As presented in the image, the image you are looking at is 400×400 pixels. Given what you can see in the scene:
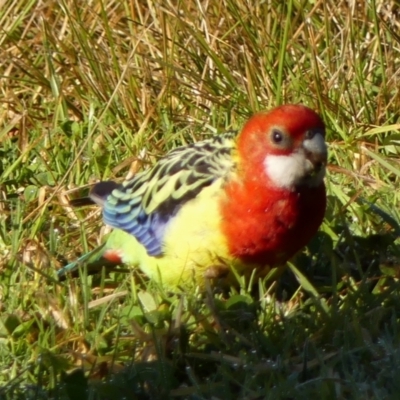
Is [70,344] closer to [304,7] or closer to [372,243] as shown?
[372,243]

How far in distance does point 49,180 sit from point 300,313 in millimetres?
1616

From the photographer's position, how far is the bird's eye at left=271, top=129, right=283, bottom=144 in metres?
3.36

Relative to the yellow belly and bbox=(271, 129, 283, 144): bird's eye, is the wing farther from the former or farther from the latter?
bbox=(271, 129, 283, 144): bird's eye

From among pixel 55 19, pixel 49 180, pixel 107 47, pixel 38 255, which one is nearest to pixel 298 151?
pixel 38 255

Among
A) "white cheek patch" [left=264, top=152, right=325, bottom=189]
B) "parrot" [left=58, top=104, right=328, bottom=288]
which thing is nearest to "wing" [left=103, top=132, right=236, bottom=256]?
"parrot" [left=58, top=104, right=328, bottom=288]

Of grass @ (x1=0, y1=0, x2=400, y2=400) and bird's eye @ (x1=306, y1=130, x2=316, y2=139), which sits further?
bird's eye @ (x1=306, y1=130, x2=316, y2=139)

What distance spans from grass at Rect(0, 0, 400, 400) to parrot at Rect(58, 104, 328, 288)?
0.11 meters

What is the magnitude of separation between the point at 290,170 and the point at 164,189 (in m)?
0.53

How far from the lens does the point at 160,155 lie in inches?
181

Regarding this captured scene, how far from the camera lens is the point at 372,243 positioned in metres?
3.89

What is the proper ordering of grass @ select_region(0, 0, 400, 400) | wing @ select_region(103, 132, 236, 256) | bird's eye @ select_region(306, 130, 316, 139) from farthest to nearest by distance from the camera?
wing @ select_region(103, 132, 236, 256), bird's eye @ select_region(306, 130, 316, 139), grass @ select_region(0, 0, 400, 400)

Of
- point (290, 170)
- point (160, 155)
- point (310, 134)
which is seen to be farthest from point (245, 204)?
point (160, 155)

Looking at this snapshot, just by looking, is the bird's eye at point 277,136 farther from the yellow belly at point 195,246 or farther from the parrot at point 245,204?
the yellow belly at point 195,246

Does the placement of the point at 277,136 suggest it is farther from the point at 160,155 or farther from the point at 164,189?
the point at 160,155
